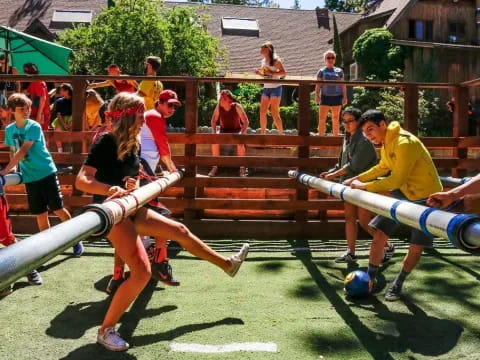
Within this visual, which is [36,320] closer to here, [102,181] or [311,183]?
[102,181]

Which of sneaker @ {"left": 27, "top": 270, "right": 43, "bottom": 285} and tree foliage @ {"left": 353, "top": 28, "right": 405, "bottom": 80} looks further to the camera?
tree foliage @ {"left": 353, "top": 28, "right": 405, "bottom": 80}

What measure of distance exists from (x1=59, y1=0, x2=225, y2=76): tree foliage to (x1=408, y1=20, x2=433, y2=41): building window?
568 inches

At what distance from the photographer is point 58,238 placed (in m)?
2.32

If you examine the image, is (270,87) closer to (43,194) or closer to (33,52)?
(43,194)

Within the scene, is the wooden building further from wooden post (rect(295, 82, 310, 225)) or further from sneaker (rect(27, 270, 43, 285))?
sneaker (rect(27, 270, 43, 285))

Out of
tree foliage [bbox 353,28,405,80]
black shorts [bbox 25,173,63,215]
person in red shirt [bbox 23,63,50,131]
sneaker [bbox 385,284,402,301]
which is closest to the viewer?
sneaker [bbox 385,284,402,301]

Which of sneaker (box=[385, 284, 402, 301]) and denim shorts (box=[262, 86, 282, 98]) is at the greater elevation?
denim shorts (box=[262, 86, 282, 98])

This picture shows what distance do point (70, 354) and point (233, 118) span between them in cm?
612

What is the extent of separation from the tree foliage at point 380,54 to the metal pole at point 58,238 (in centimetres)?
3036

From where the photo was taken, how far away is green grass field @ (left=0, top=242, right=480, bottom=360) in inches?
165

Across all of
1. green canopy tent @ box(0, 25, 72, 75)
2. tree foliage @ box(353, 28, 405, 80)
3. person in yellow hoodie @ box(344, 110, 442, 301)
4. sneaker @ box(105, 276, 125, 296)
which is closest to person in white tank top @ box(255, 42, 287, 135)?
person in yellow hoodie @ box(344, 110, 442, 301)

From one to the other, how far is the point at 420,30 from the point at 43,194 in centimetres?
3277

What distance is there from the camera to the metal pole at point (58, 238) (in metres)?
1.93

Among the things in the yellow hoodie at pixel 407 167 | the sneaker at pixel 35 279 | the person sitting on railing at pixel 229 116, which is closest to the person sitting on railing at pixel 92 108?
the person sitting on railing at pixel 229 116
